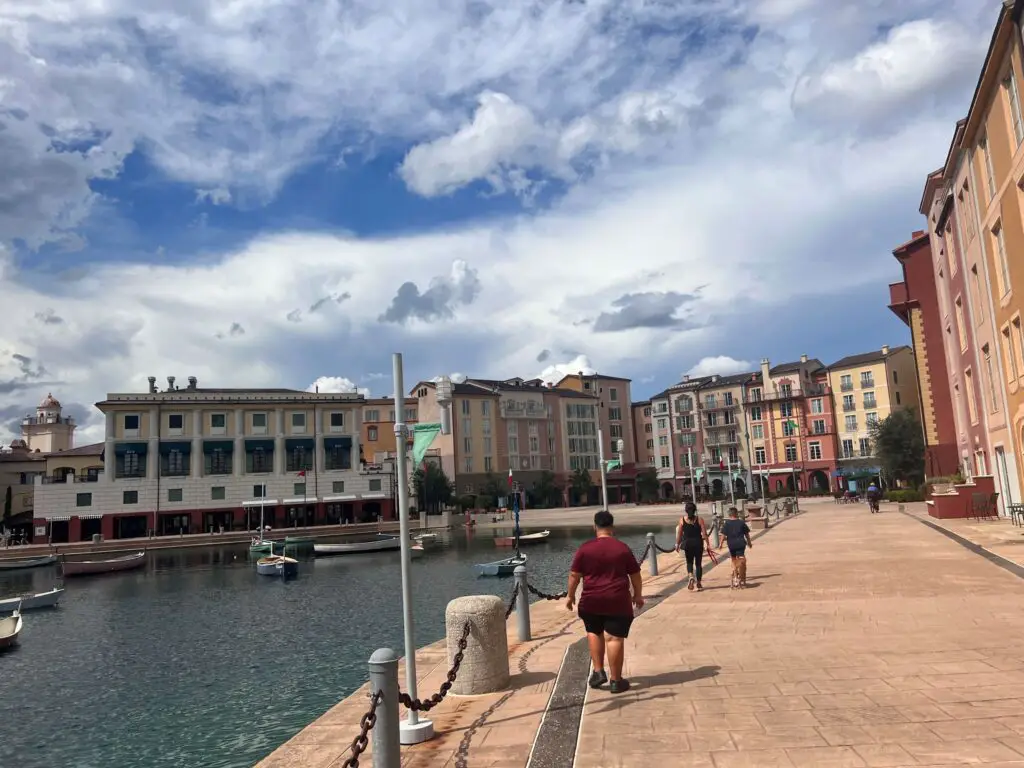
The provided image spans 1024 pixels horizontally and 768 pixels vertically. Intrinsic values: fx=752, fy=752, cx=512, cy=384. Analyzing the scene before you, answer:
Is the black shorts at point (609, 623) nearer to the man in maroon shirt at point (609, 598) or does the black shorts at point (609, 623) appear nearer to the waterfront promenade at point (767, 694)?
the man in maroon shirt at point (609, 598)

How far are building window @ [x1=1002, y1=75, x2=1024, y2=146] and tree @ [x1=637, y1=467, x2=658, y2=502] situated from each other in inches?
3134

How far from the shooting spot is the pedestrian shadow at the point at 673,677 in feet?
25.6

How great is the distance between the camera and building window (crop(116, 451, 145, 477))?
66.3m

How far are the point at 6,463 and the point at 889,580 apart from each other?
293 ft

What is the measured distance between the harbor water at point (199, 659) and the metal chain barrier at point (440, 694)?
1117 mm

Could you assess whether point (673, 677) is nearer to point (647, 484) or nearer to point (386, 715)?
point (386, 715)

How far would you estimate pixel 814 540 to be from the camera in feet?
82.1

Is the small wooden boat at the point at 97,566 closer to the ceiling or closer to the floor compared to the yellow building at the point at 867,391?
closer to the floor

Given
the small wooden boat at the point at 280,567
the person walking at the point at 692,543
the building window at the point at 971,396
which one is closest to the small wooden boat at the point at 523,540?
the small wooden boat at the point at 280,567

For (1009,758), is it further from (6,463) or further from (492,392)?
(6,463)

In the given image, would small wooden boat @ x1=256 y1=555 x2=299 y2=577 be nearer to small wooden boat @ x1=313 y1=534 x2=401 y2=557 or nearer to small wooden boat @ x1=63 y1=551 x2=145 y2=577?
small wooden boat @ x1=313 y1=534 x2=401 y2=557

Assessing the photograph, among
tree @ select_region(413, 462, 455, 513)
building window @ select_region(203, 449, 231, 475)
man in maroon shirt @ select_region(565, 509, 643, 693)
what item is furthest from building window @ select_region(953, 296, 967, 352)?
building window @ select_region(203, 449, 231, 475)

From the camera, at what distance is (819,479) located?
84.6 m

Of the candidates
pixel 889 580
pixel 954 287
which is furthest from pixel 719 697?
pixel 954 287
